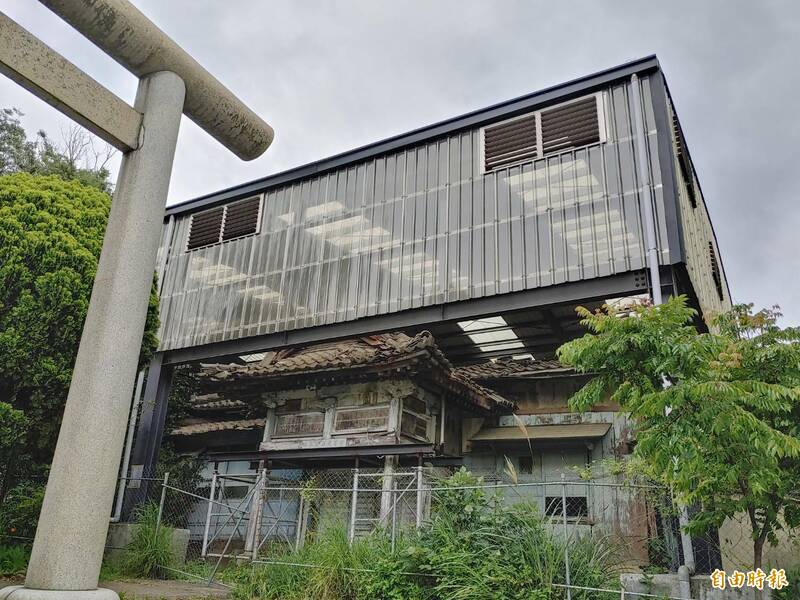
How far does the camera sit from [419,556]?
798cm

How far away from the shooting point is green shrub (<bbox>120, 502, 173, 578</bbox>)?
1170 centimetres

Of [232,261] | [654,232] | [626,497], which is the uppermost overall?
[232,261]

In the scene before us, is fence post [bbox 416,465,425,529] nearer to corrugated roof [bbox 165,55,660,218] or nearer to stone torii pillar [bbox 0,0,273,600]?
stone torii pillar [bbox 0,0,273,600]

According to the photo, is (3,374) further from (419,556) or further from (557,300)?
(557,300)

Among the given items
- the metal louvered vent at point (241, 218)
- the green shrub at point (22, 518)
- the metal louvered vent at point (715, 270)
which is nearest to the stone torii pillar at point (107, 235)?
the green shrub at point (22, 518)

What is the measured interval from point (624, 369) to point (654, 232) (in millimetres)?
4807

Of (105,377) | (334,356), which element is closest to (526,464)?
(334,356)

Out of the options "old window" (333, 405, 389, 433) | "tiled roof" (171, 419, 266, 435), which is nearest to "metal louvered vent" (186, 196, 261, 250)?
"tiled roof" (171, 419, 266, 435)

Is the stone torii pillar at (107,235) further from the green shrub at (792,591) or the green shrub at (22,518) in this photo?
the green shrub at (22,518)

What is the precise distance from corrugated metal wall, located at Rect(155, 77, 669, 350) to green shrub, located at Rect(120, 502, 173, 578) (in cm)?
482

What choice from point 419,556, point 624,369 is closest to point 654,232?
point 624,369

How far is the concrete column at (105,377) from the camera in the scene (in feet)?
15.9

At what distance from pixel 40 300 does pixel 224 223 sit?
7.49 m

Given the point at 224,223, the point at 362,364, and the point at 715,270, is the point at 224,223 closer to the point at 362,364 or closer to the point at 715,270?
the point at 362,364
